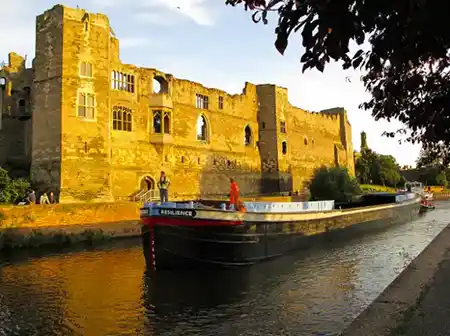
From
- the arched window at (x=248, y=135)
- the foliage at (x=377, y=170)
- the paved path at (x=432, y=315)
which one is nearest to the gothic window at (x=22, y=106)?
the arched window at (x=248, y=135)

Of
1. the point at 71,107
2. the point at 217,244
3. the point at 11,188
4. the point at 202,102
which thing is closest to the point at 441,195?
the point at 202,102

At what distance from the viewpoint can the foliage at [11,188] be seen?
83.0 ft

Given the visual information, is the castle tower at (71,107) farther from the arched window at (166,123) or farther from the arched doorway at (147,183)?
the arched window at (166,123)

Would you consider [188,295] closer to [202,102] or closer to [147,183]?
[147,183]

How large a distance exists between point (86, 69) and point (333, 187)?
76.5ft

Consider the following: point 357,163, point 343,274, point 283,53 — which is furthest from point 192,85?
point 357,163

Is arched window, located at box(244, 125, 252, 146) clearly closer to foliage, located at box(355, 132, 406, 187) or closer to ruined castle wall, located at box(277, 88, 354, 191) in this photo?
ruined castle wall, located at box(277, 88, 354, 191)

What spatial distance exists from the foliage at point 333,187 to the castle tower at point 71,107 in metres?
19.4

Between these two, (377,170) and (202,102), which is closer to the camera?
(202,102)

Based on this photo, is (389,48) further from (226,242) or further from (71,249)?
(71,249)

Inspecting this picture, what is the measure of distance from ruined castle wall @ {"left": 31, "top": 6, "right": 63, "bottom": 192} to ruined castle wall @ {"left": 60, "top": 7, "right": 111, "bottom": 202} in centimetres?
41

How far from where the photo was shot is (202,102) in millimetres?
40156

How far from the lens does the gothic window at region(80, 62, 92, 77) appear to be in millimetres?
29453

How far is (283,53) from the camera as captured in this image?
2.77 m
